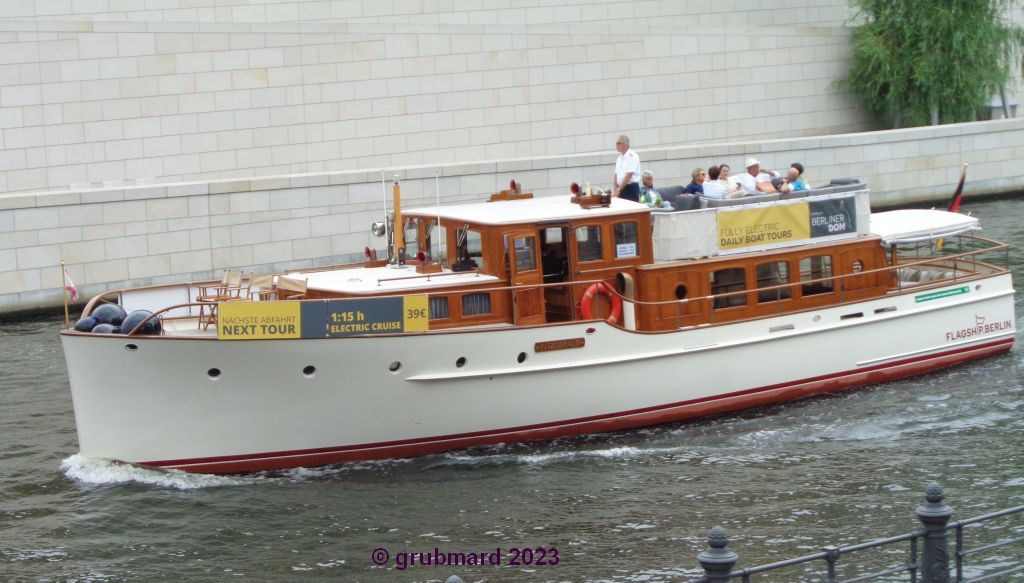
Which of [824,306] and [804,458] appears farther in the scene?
[824,306]

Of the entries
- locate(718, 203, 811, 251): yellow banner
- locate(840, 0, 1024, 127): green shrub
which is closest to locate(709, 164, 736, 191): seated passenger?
locate(718, 203, 811, 251): yellow banner

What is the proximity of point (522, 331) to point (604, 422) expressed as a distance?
6.73 ft

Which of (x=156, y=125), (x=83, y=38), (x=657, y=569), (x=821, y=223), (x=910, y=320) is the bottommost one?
(x=657, y=569)

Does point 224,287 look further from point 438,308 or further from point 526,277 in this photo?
point 526,277

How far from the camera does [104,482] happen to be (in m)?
16.2

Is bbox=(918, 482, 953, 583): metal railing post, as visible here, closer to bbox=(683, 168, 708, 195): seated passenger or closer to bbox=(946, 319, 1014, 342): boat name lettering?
bbox=(683, 168, 708, 195): seated passenger

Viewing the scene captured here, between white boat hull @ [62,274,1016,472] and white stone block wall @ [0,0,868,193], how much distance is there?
17.5 metres

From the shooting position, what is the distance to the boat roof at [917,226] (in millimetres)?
20844

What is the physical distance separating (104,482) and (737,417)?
353 inches

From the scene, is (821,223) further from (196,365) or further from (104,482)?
(104,482)

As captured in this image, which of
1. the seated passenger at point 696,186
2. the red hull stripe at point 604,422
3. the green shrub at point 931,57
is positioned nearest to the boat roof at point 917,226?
the red hull stripe at point 604,422

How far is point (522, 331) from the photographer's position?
17062 millimetres

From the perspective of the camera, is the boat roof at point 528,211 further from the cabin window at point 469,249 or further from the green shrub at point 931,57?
the green shrub at point 931,57

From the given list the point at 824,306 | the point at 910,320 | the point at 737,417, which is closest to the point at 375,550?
the point at 737,417
